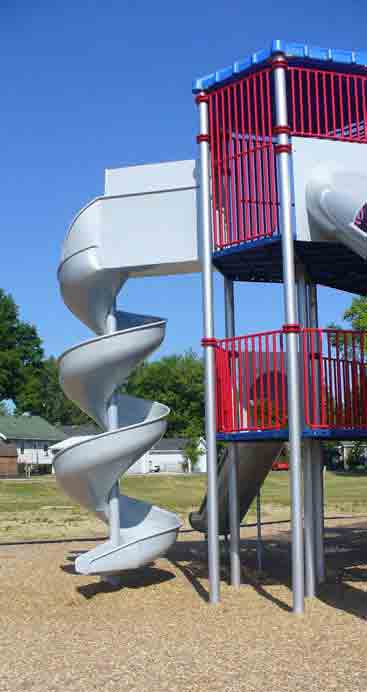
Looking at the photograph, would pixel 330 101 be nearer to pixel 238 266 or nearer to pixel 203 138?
pixel 203 138

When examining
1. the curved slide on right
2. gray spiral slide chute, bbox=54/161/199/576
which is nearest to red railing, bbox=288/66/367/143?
gray spiral slide chute, bbox=54/161/199/576

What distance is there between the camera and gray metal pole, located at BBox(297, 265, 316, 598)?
11.8m

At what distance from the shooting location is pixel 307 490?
481 inches

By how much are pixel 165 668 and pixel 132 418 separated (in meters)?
6.02

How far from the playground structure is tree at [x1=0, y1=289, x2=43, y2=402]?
59.0 metres

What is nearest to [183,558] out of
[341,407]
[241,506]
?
[241,506]

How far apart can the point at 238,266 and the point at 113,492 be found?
4.00 metres

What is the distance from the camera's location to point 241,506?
1556 centimetres

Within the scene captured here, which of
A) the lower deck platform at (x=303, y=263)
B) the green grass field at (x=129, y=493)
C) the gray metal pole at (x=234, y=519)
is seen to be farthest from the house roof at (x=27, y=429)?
the gray metal pole at (x=234, y=519)

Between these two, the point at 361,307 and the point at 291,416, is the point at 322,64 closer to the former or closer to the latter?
the point at 291,416

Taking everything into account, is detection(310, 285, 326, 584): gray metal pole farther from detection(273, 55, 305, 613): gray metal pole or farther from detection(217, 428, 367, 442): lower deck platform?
detection(273, 55, 305, 613): gray metal pole

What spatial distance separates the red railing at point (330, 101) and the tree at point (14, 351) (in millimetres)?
60779

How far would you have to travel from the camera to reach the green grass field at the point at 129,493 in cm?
2391

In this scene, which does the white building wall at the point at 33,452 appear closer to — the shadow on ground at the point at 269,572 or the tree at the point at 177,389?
the tree at the point at 177,389
